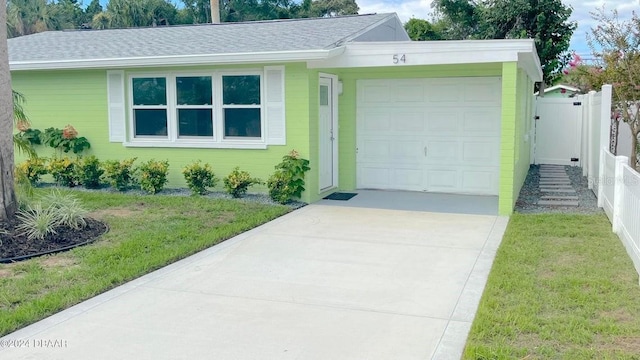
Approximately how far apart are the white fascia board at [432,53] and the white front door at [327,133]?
968 millimetres

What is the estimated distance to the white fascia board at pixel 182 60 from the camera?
10062mm

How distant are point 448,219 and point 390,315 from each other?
439 cm

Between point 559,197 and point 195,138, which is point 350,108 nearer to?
point 195,138

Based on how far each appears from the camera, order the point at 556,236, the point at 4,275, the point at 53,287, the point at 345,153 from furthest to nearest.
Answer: the point at 345,153 → the point at 556,236 → the point at 4,275 → the point at 53,287

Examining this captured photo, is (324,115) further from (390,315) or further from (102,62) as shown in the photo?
(390,315)

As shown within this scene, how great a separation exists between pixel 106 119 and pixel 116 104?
422 millimetres

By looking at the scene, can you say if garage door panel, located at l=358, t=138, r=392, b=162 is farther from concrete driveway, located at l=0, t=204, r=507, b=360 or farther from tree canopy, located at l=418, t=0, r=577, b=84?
tree canopy, located at l=418, t=0, r=577, b=84

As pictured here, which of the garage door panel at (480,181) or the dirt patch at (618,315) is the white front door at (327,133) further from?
the dirt patch at (618,315)

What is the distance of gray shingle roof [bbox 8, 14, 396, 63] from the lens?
1132 centimetres

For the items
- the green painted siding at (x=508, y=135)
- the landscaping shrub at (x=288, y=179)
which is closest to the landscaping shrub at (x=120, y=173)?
the landscaping shrub at (x=288, y=179)

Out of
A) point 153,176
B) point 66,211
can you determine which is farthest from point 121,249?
point 153,176

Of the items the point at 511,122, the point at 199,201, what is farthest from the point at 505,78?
the point at 199,201

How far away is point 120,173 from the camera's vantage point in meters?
11.5

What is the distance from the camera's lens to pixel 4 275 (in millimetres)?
6258
